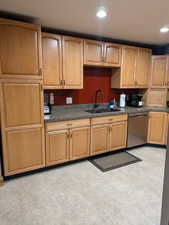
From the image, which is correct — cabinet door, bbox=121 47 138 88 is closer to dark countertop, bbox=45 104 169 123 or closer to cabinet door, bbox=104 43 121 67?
cabinet door, bbox=104 43 121 67

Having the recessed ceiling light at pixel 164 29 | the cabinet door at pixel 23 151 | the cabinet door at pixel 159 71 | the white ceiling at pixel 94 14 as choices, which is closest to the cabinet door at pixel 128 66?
the white ceiling at pixel 94 14

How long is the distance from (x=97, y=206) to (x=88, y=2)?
243 centimetres

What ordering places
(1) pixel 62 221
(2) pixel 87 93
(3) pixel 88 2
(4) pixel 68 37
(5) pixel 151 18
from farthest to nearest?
(2) pixel 87 93
(4) pixel 68 37
(5) pixel 151 18
(3) pixel 88 2
(1) pixel 62 221

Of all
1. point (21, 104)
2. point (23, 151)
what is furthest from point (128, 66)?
point (23, 151)

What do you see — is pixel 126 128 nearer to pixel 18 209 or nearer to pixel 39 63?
pixel 39 63

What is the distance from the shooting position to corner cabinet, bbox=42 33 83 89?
8.63 ft

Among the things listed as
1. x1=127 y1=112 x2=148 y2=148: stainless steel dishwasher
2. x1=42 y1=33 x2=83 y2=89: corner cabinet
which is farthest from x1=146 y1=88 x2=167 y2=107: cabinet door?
x1=42 y1=33 x2=83 y2=89: corner cabinet

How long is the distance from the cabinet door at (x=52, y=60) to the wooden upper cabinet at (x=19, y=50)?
1.11 feet

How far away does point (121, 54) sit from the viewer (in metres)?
3.32

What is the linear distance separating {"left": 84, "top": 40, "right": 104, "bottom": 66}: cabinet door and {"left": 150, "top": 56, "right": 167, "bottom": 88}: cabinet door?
56.8 inches

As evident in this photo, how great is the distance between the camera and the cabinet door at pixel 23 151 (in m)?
2.27

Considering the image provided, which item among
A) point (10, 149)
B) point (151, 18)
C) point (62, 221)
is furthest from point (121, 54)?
point (62, 221)

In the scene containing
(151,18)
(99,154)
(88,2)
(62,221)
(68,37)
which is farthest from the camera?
(99,154)

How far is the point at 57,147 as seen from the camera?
2.65 meters
